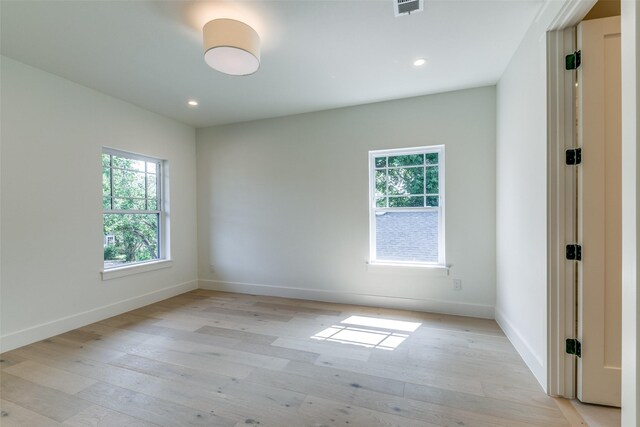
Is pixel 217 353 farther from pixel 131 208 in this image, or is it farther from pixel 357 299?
pixel 131 208

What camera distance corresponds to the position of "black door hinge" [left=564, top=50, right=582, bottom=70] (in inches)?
66.5

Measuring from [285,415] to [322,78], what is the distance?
9.50ft

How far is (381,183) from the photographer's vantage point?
355 cm

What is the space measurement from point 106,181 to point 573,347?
4680 millimetres

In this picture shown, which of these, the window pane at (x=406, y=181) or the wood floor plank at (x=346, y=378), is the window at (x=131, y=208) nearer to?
the wood floor plank at (x=346, y=378)

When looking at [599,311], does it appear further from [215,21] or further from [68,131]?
[68,131]

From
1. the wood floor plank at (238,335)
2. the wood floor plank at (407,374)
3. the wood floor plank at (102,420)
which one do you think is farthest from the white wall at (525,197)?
the wood floor plank at (102,420)

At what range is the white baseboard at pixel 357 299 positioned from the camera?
10.3ft

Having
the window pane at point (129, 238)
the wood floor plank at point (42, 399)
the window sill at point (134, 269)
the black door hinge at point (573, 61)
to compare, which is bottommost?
the wood floor plank at point (42, 399)

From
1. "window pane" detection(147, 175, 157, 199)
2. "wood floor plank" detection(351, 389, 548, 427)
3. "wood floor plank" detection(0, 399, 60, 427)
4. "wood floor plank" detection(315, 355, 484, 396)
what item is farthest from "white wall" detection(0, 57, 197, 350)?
"wood floor plank" detection(351, 389, 548, 427)

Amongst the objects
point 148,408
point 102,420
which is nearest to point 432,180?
point 148,408

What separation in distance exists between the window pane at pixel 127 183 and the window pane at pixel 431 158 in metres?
3.88

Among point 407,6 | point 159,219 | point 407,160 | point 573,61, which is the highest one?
point 407,6

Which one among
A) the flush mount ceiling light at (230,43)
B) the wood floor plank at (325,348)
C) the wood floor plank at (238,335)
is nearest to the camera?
the flush mount ceiling light at (230,43)
